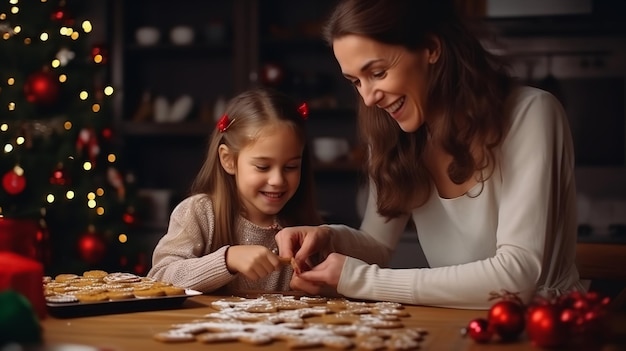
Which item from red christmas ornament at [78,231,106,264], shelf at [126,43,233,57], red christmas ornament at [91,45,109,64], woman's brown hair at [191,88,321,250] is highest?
shelf at [126,43,233,57]

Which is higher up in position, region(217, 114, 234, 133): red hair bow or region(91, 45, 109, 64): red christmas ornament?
region(91, 45, 109, 64): red christmas ornament

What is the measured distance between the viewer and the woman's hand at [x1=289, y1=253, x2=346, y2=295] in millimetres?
1709

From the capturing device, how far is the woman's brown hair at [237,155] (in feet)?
7.45

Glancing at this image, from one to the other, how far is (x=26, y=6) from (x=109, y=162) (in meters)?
0.96

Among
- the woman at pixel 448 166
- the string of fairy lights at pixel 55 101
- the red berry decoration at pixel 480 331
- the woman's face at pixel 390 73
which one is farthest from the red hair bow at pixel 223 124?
the string of fairy lights at pixel 55 101

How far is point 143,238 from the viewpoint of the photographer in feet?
16.6

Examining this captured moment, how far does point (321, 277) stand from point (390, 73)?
0.48 metres

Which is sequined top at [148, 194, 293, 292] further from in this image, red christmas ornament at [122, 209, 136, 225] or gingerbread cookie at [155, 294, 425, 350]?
red christmas ornament at [122, 209, 136, 225]

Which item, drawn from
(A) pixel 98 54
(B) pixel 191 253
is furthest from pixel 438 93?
(A) pixel 98 54

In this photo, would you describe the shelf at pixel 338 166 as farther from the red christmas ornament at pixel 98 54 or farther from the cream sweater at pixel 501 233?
the cream sweater at pixel 501 233

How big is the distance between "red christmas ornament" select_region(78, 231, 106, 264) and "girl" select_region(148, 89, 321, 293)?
2255 mm

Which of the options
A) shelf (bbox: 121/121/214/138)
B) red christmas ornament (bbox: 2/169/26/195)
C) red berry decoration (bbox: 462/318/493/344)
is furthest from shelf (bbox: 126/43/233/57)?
red berry decoration (bbox: 462/318/493/344)

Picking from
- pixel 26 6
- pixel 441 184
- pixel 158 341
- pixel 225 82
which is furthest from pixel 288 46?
pixel 158 341

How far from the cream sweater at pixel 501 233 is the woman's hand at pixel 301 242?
10 centimetres
